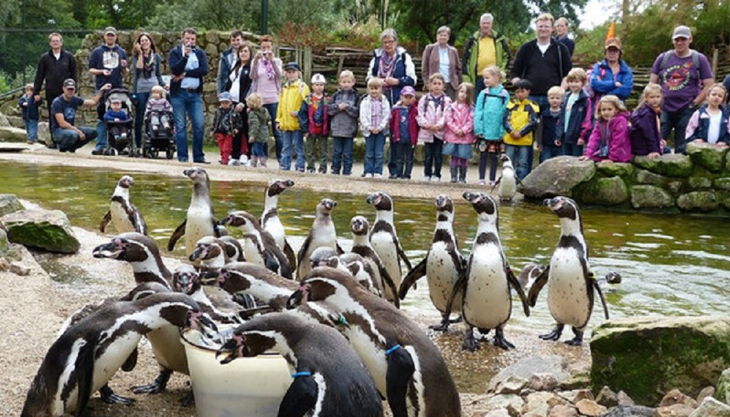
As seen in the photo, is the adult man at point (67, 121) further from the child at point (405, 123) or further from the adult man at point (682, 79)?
the adult man at point (682, 79)

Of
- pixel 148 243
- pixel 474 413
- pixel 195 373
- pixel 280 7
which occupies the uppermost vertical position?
pixel 280 7

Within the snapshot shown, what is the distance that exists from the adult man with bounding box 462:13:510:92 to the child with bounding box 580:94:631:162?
2.28 m

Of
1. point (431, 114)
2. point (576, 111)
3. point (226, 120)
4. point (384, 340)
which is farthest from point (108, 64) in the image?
point (384, 340)

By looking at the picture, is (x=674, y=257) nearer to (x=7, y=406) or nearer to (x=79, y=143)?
(x=7, y=406)

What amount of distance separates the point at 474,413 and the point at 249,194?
7.32 meters

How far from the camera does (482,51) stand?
13.2 metres

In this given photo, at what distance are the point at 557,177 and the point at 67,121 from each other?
931 cm

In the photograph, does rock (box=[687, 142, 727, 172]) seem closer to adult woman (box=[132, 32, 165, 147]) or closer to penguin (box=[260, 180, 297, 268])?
Answer: penguin (box=[260, 180, 297, 268])

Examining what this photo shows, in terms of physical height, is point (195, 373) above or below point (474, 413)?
above

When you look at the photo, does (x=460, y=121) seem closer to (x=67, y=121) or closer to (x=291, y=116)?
(x=291, y=116)

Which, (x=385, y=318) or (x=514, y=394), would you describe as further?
(x=514, y=394)

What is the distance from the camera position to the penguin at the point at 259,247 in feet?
19.2

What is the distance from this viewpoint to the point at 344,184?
1198 cm

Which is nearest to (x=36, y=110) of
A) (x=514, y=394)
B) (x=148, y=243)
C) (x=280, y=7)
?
(x=280, y=7)
